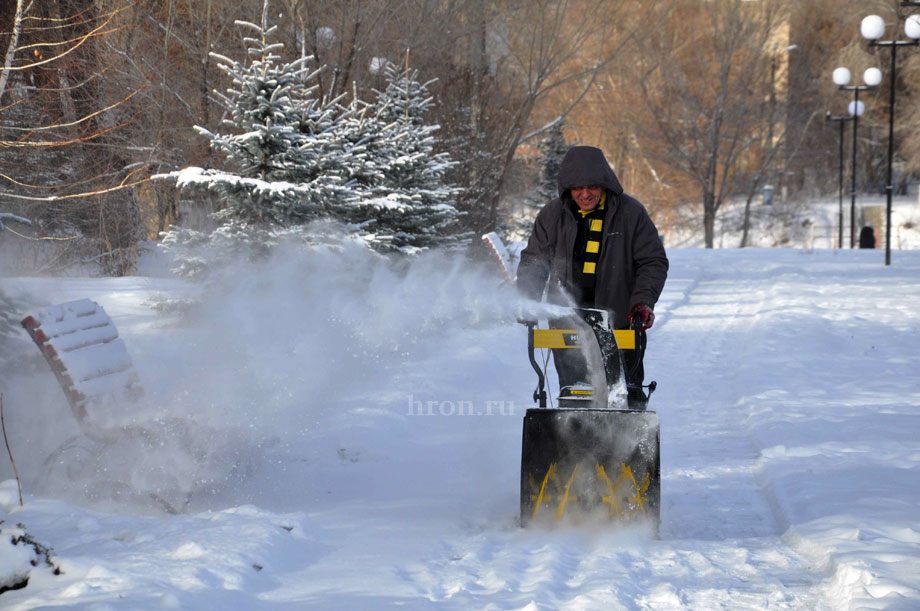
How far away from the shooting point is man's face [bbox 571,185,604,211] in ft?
16.4

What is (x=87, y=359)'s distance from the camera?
6.22 meters

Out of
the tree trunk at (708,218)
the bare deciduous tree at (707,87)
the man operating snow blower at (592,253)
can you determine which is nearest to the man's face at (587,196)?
the man operating snow blower at (592,253)

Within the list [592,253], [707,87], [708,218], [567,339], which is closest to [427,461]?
[567,339]

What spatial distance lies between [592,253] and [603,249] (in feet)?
0.24

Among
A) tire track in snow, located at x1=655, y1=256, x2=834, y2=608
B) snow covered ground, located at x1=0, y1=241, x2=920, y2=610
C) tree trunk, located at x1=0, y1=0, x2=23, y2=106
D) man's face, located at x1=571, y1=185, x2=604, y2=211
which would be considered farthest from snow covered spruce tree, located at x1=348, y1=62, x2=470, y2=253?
man's face, located at x1=571, y1=185, x2=604, y2=211

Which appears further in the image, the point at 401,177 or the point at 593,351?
the point at 401,177

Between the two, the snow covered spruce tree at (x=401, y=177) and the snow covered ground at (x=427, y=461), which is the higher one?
the snow covered spruce tree at (x=401, y=177)

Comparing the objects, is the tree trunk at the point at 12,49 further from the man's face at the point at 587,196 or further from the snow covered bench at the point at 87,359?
the man's face at the point at 587,196

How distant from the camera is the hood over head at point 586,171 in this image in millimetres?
4895

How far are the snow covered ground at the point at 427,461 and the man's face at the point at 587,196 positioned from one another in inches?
61.8

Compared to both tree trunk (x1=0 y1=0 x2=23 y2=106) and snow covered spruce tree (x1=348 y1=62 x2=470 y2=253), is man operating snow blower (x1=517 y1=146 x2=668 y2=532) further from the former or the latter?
snow covered spruce tree (x1=348 y1=62 x2=470 y2=253)

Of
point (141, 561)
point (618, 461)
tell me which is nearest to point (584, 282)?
point (618, 461)

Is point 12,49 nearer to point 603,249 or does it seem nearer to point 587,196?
point 587,196

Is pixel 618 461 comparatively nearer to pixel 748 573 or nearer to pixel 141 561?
pixel 748 573
